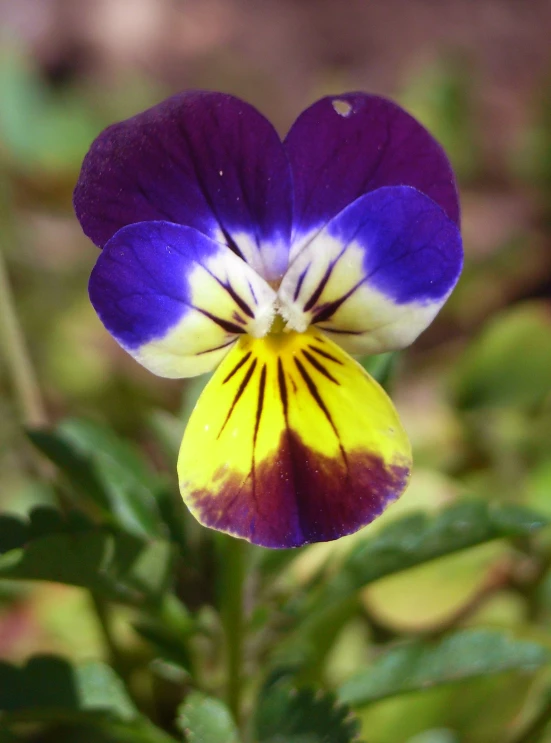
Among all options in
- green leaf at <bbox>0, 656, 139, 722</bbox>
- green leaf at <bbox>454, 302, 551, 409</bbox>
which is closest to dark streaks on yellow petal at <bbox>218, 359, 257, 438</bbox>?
green leaf at <bbox>0, 656, 139, 722</bbox>

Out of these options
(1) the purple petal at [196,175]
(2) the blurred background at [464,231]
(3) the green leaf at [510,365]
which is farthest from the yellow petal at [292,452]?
(3) the green leaf at [510,365]

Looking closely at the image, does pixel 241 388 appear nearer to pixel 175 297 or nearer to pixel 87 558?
pixel 175 297

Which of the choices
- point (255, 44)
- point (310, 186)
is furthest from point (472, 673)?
point (255, 44)

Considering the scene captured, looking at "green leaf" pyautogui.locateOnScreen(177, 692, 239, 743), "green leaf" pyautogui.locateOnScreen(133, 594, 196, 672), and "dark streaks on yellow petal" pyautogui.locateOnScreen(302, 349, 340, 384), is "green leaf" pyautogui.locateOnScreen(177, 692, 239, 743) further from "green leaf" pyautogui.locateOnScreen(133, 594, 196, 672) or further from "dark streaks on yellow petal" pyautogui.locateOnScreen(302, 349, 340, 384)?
"dark streaks on yellow petal" pyautogui.locateOnScreen(302, 349, 340, 384)

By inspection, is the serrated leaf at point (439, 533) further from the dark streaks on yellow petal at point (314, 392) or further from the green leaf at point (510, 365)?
the green leaf at point (510, 365)

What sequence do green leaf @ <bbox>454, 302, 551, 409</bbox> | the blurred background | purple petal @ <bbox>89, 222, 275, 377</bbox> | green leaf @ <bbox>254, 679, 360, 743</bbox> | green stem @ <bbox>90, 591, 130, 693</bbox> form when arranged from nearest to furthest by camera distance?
1. purple petal @ <bbox>89, 222, 275, 377</bbox>
2. green leaf @ <bbox>254, 679, 360, 743</bbox>
3. green stem @ <bbox>90, 591, 130, 693</bbox>
4. the blurred background
5. green leaf @ <bbox>454, 302, 551, 409</bbox>

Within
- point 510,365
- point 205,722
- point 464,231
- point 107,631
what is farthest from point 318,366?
point 464,231

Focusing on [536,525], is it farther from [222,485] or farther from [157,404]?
[157,404]
